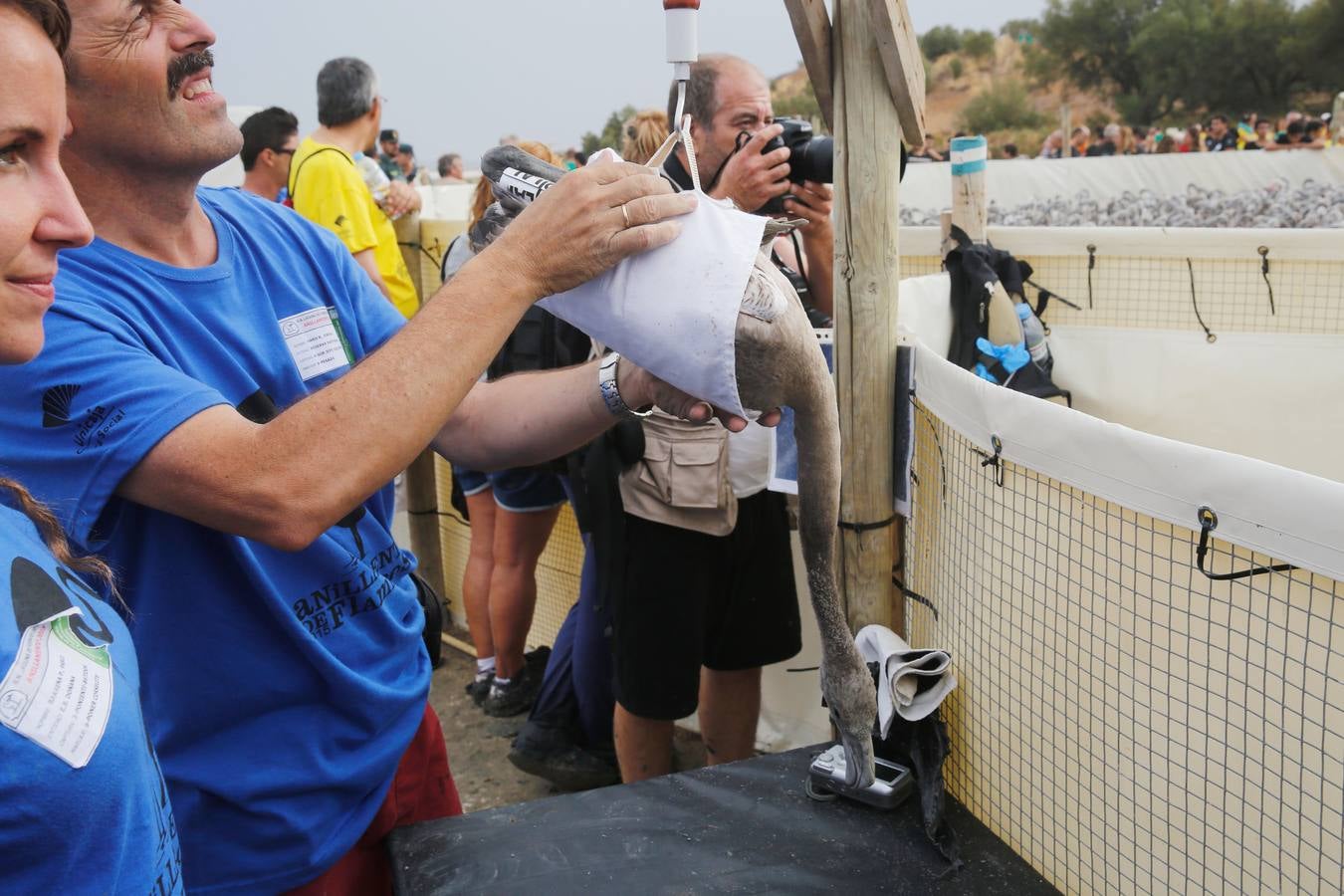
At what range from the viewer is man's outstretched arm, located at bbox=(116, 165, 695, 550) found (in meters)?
1.20

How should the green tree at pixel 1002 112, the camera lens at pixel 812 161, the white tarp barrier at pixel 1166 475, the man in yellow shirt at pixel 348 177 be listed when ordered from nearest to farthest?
the white tarp barrier at pixel 1166 475 < the camera lens at pixel 812 161 < the man in yellow shirt at pixel 348 177 < the green tree at pixel 1002 112

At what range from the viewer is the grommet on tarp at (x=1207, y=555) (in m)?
1.29

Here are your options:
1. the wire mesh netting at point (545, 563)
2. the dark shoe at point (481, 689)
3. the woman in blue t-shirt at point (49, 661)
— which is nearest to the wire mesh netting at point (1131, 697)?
the woman in blue t-shirt at point (49, 661)

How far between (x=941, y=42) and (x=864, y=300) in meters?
76.0

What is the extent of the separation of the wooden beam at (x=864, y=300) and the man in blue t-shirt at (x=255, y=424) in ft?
2.38

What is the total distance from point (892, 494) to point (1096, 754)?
2.71 feet

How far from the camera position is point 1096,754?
1.62 meters

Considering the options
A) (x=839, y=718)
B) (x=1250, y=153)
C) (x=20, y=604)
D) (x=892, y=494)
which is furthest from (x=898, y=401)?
(x=1250, y=153)

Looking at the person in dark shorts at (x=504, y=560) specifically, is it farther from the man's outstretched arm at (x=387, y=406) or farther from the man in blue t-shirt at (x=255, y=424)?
the man's outstretched arm at (x=387, y=406)

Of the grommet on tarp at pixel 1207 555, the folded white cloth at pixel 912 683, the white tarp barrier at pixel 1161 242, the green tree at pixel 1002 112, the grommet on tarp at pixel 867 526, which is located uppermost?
the green tree at pixel 1002 112

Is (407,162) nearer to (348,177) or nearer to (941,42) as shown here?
(348,177)

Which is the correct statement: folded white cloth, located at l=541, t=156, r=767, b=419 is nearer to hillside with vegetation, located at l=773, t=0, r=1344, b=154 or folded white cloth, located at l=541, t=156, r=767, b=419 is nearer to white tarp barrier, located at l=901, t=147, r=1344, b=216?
white tarp barrier, located at l=901, t=147, r=1344, b=216

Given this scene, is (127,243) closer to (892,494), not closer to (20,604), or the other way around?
(20,604)

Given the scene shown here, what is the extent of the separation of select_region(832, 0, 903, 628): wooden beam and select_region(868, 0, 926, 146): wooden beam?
34 mm
